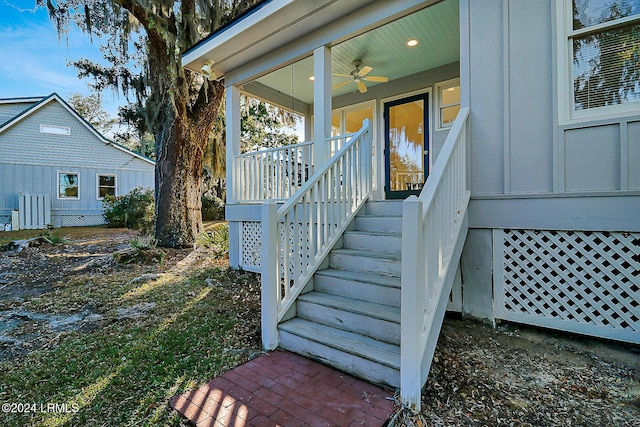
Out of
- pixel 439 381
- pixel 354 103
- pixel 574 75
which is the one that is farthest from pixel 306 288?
pixel 354 103

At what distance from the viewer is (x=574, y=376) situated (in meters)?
2.38

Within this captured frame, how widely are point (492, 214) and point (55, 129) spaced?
1795 cm

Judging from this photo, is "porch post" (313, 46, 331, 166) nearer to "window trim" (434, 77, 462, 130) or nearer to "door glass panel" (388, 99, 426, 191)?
"door glass panel" (388, 99, 426, 191)

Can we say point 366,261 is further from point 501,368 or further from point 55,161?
point 55,161

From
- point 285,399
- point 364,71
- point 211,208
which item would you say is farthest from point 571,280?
point 211,208

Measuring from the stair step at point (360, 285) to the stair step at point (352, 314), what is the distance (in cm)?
6

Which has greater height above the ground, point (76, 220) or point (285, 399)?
point (76, 220)

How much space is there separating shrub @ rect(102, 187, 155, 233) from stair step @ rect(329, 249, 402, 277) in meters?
11.7

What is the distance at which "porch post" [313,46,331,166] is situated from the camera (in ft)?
15.2

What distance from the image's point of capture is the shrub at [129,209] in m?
13.2


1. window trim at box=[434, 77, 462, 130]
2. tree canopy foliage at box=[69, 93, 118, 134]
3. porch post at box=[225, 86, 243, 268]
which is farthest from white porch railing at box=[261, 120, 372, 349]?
tree canopy foliage at box=[69, 93, 118, 134]

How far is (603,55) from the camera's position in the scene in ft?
9.53

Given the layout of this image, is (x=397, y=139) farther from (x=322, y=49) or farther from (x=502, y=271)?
(x=502, y=271)

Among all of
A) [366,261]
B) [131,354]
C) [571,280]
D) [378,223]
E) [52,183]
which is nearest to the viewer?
[131,354]
